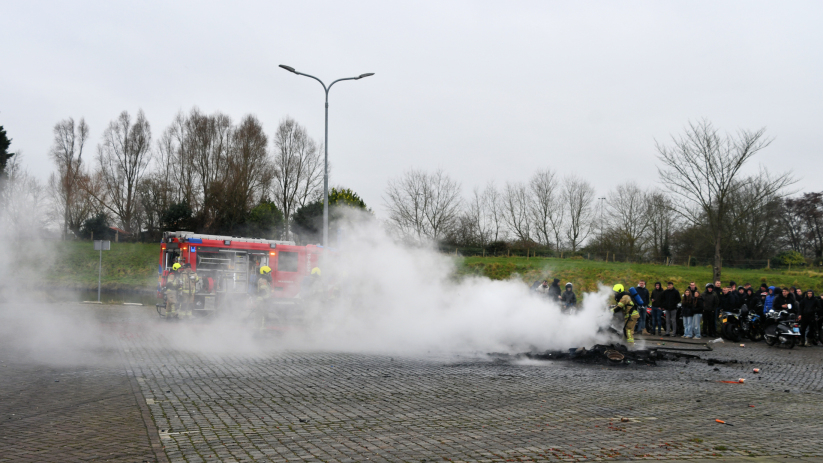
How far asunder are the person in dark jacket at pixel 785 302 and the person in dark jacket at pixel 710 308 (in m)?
1.74

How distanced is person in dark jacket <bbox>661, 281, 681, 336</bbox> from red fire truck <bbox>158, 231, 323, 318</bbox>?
12.0 metres

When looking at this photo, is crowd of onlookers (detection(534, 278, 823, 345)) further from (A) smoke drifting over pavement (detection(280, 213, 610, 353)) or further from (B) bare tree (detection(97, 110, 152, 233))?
(B) bare tree (detection(97, 110, 152, 233))

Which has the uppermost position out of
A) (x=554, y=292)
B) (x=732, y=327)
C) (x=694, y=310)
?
(x=554, y=292)

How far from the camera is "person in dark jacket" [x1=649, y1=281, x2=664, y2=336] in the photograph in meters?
19.0

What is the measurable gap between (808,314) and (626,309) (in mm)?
5904

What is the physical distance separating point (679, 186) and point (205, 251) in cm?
2305

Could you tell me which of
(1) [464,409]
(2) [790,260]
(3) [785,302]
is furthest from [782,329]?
(2) [790,260]

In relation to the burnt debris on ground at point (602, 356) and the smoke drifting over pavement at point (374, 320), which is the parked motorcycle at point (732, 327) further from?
the burnt debris on ground at point (602, 356)

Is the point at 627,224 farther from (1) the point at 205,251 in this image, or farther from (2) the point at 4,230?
(2) the point at 4,230

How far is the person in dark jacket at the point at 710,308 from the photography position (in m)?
17.9

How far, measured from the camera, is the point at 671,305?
18.6 metres

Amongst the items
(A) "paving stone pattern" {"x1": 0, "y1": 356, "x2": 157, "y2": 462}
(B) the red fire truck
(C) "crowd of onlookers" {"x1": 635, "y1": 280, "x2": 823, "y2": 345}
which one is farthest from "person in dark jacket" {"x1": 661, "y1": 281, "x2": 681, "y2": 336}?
(A) "paving stone pattern" {"x1": 0, "y1": 356, "x2": 157, "y2": 462}

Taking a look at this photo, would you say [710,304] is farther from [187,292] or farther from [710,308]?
[187,292]

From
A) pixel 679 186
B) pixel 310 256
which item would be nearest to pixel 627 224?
pixel 679 186
